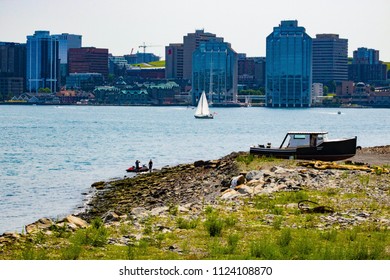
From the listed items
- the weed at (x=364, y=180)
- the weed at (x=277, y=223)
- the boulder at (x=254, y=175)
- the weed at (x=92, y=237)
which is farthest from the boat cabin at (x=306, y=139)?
the weed at (x=92, y=237)

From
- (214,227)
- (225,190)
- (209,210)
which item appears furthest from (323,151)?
(214,227)

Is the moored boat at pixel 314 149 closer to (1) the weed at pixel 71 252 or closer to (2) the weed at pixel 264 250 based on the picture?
(2) the weed at pixel 264 250

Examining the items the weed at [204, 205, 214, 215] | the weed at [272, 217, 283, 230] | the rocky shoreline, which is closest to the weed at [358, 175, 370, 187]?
the rocky shoreline

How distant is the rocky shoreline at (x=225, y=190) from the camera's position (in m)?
19.2

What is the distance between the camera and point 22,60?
140000 millimetres

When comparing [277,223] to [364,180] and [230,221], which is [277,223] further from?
[364,180]

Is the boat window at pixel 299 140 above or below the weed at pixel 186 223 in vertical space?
above

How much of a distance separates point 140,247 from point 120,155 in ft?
191

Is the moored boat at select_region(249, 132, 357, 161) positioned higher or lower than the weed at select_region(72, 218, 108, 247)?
higher

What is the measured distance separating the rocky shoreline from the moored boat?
86 centimetres

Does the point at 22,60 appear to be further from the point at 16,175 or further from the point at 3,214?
the point at 3,214

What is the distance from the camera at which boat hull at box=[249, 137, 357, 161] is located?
37.7 metres

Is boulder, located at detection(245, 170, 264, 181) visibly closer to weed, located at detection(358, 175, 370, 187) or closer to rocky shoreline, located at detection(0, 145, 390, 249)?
Answer: rocky shoreline, located at detection(0, 145, 390, 249)
